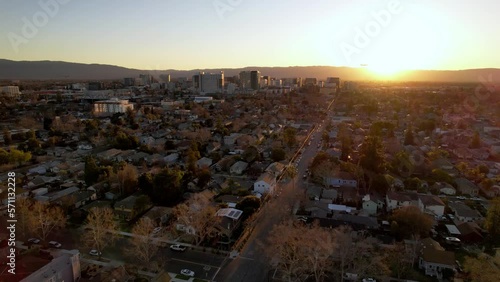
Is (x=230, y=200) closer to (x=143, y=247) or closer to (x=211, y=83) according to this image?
(x=143, y=247)

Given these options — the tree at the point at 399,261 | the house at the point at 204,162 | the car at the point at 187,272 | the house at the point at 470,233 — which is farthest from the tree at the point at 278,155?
the car at the point at 187,272

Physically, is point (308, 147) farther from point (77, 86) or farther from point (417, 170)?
point (77, 86)

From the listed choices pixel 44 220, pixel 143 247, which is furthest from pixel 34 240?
pixel 143 247

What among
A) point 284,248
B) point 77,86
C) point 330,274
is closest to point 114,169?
point 284,248

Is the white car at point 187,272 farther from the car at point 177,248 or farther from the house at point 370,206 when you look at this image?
the house at point 370,206

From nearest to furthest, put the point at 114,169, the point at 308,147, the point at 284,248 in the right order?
the point at 284,248 → the point at 114,169 → the point at 308,147
